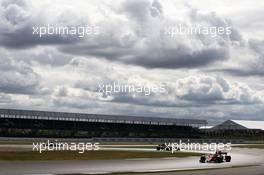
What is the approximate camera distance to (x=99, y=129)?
469ft

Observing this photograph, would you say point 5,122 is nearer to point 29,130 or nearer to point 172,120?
point 29,130

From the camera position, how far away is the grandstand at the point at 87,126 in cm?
12912

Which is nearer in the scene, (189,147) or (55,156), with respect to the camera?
(55,156)

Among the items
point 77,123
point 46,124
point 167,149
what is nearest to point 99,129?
point 77,123

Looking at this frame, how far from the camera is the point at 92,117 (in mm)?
146625

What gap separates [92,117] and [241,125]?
148ft

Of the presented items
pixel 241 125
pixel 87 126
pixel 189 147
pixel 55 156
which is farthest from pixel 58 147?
pixel 241 125

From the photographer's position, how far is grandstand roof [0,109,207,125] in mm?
133000

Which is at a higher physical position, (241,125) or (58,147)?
(241,125)

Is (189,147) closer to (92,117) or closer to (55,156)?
(55,156)

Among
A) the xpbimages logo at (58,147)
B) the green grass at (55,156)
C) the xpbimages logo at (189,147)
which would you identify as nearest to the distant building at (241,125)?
the xpbimages logo at (189,147)

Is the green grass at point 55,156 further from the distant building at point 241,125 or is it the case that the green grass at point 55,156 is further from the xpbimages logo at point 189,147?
the distant building at point 241,125

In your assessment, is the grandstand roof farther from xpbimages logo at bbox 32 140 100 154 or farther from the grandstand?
xpbimages logo at bbox 32 140 100 154

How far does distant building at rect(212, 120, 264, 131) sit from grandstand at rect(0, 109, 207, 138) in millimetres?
9309
